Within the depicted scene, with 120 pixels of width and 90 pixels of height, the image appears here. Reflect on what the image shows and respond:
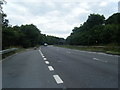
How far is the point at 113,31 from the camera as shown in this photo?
2975 inches

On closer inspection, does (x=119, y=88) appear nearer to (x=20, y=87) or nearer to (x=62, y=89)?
(x=62, y=89)

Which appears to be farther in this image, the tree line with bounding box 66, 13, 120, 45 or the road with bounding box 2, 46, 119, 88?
the tree line with bounding box 66, 13, 120, 45

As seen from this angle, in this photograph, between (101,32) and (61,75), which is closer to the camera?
(61,75)

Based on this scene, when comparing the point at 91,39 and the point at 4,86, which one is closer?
the point at 4,86

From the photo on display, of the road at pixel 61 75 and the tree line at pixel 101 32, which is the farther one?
the tree line at pixel 101 32

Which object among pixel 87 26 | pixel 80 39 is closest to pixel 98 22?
pixel 87 26

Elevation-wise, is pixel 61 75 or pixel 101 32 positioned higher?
pixel 101 32

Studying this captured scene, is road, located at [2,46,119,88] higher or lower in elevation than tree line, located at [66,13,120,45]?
lower

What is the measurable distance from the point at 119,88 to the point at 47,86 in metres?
2.33

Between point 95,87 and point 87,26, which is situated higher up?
point 87,26

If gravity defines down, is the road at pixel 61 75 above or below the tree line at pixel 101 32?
below

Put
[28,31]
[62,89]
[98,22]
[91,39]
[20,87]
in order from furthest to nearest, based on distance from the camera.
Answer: [98,22] < [28,31] < [91,39] < [20,87] < [62,89]

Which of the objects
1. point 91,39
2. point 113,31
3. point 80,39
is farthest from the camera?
point 80,39

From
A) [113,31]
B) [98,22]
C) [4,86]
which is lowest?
[4,86]
